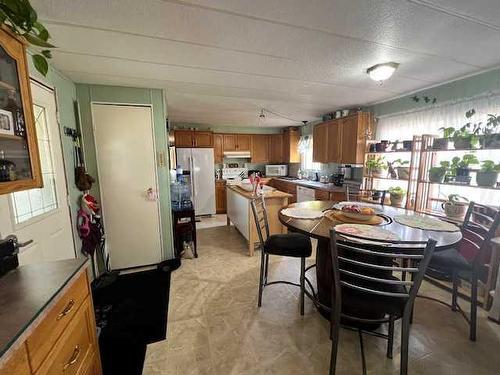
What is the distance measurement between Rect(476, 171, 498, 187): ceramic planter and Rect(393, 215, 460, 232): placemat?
0.79 metres

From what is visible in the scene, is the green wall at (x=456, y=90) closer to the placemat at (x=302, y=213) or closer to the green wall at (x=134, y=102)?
the placemat at (x=302, y=213)

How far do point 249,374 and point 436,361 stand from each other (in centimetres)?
127

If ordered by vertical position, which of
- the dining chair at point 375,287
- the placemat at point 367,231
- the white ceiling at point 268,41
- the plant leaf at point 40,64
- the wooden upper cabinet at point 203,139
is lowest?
the dining chair at point 375,287

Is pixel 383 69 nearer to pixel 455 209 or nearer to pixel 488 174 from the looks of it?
pixel 488 174

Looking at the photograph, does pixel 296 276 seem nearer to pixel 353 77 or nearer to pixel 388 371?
pixel 388 371

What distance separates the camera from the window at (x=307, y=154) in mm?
5143

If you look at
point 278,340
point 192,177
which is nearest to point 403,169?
point 278,340

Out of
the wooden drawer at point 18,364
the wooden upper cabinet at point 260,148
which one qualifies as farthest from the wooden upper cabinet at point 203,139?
the wooden drawer at point 18,364

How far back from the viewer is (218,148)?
5.54 metres

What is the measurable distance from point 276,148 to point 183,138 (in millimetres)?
2461

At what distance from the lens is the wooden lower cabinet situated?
5438mm

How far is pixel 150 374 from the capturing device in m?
1.42

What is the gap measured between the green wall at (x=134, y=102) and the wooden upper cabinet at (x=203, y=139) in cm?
240

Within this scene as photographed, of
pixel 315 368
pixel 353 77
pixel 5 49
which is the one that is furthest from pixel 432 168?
pixel 5 49
